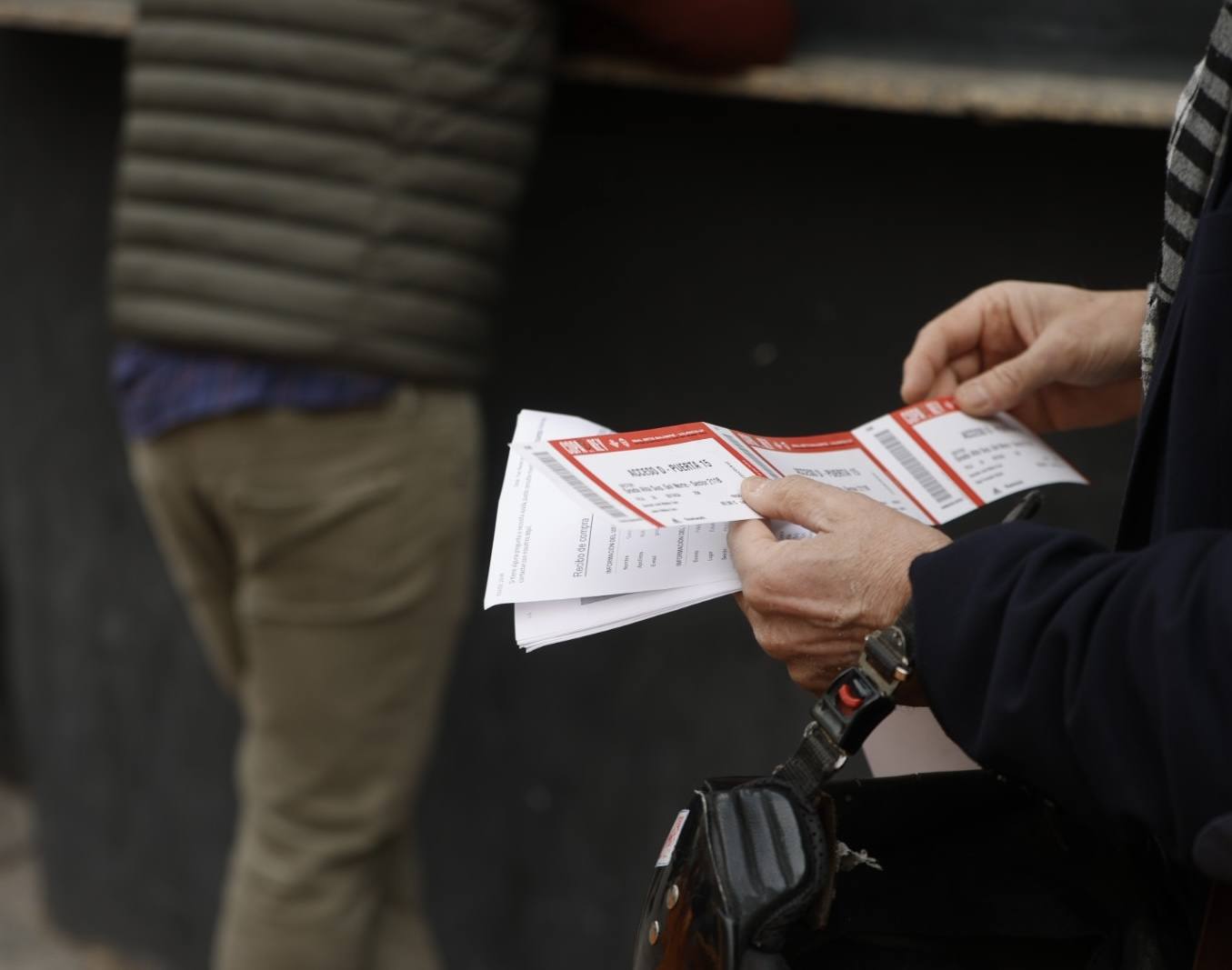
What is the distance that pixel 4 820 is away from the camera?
434 centimetres

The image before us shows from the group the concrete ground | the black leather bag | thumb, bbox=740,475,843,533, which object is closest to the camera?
the black leather bag

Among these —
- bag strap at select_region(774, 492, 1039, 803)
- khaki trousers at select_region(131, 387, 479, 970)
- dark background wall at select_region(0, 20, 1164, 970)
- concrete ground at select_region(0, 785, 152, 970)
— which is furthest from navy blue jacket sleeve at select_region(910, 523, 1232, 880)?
concrete ground at select_region(0, 785, 152, 970)

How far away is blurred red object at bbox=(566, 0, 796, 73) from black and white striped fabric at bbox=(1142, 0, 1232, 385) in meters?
1.06

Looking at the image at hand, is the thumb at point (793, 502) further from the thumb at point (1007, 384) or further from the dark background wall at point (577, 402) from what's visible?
the dark background wall at point (577, 402)

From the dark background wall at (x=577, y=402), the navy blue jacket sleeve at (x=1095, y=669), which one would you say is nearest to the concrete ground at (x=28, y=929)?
the dark background wall at (x=577, y=402)

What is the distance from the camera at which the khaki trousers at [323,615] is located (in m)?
2.30

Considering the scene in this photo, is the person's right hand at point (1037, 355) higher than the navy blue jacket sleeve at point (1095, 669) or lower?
higher

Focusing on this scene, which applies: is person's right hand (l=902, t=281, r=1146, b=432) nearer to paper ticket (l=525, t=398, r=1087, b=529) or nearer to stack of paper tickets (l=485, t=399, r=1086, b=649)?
paper ticket (l=525, t=398, r=1087, b=529)

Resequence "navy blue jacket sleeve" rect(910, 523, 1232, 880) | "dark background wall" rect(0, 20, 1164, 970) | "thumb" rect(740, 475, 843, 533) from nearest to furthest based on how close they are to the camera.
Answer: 1. "navy blue jacket sleeve" rect(910, 523, 1232, 880)
2. "thumb" rect(740, 475, 843, 533)
3. "dark background wall" rect(0, 20, 1164, 970)

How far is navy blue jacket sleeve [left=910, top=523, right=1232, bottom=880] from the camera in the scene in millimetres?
926

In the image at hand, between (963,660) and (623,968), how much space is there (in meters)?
2.00

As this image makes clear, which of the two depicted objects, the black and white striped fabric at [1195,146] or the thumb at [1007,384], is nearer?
the black and white striped fabric at [1195,146]

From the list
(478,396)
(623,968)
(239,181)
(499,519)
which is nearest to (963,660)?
(499,519)

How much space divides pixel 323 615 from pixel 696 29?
1.08 meters
